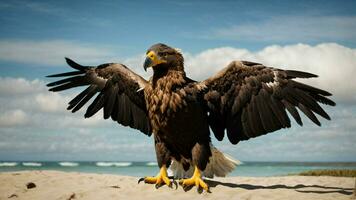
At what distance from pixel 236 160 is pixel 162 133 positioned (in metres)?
1.58

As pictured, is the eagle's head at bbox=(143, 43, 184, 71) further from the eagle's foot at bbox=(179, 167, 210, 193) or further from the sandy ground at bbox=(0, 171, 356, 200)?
the sandy ground at bbox=(0, 171, 356, 200)

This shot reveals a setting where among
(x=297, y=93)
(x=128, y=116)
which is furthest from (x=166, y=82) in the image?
(x=297, y=93)

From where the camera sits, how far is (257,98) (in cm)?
745

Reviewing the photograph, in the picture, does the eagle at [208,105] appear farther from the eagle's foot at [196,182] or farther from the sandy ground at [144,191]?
the sandy ground at [144,191]

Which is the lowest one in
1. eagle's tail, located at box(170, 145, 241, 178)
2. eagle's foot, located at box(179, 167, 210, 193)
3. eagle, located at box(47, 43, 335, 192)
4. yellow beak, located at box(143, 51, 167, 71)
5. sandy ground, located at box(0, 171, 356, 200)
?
sandy ground, located at box(0, 171, 356, 200)

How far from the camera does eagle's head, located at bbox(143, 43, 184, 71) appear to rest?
22.8ft

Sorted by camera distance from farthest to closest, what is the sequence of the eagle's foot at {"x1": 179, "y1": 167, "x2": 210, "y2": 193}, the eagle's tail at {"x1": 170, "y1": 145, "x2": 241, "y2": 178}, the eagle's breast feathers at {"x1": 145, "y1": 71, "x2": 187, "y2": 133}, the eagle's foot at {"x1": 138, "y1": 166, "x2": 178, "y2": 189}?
1. the eagle's tail at {"x1": 170, "y1": 145, "x2": 241, "y2": 178}
2. the eagle's foot at {"x1": 138, "y1": 166, "x2": 178, "y2": 189}
3. the eagle's foot at {"x1": 179, "y1": 167, "x2": 210, "y2": 193}
4. the eagle's breast feathers at {"x1": 145, "y1": 71, "x2": 187, "y2": 133}

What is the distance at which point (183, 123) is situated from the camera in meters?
7.04

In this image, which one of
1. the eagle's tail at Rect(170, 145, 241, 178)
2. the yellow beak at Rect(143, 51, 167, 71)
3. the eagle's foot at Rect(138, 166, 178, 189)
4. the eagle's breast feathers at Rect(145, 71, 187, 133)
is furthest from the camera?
the eagle's tail at Rect(170, 145, 241, 178)

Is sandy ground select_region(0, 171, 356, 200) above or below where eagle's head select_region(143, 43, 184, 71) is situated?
below

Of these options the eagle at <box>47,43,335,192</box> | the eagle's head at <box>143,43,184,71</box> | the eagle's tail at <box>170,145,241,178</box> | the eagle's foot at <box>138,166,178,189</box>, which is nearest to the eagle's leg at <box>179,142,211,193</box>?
the eagle at <box>47,43,335,192</box>

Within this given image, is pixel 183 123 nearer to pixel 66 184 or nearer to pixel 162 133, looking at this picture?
pixel 162 133

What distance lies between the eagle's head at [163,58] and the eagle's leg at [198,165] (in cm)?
132

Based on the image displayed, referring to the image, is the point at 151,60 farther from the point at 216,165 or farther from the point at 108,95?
the point at 216,165
